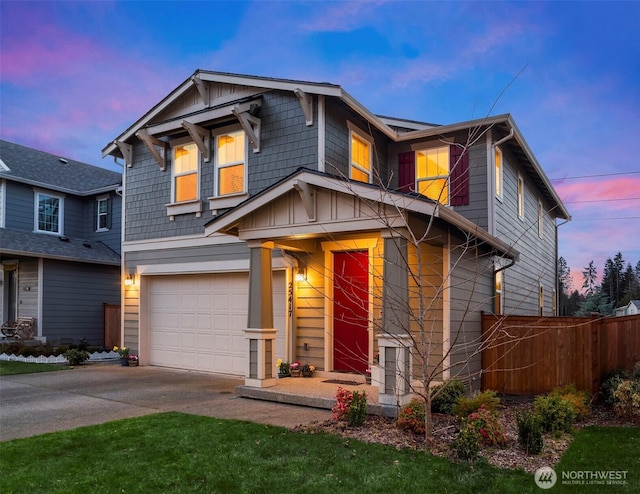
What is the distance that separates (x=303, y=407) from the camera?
7496 mm

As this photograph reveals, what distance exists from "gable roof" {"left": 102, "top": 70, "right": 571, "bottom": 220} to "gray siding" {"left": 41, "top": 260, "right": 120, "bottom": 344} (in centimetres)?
503

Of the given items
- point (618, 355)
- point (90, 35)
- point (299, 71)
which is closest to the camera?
point (618, 355)

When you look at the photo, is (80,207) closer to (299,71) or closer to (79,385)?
(79,385)

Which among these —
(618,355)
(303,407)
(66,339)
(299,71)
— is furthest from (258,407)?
(299,71)

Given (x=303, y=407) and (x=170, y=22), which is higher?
(x=170, y=22)

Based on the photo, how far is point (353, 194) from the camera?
277 inches

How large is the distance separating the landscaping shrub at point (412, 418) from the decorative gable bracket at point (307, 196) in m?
3.08

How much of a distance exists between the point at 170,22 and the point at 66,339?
11.4 metres

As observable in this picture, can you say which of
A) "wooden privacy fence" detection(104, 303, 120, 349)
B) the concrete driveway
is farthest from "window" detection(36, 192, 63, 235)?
the concrete driveway

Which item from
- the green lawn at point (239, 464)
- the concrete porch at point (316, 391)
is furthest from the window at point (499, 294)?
the green lawn at point (239, 464)

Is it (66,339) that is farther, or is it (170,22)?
(170,22)

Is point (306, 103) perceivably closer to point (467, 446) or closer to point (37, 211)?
point (467, 446)

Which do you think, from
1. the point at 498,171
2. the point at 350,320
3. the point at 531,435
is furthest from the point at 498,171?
the point at 531,435

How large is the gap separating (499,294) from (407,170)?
136 inches
